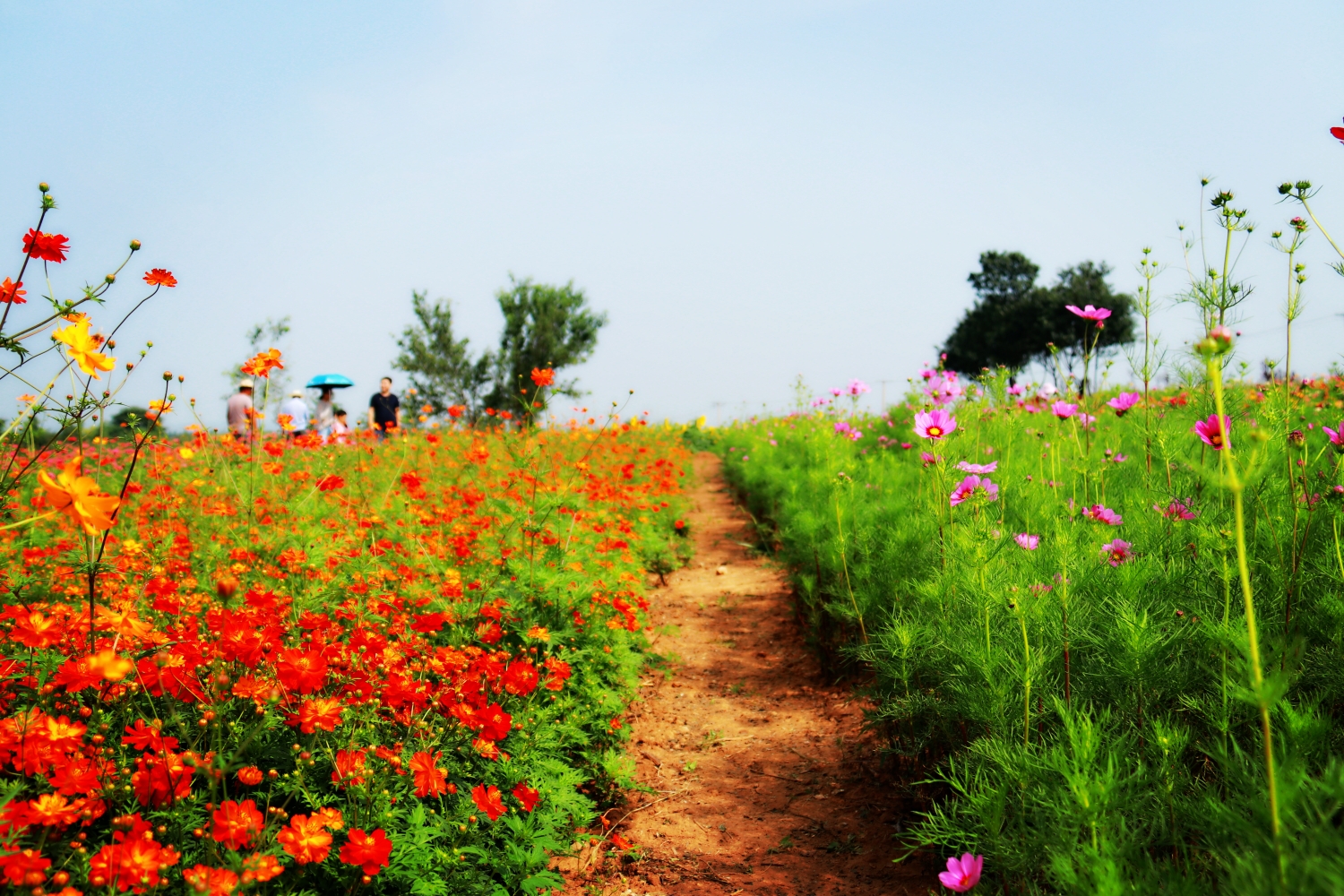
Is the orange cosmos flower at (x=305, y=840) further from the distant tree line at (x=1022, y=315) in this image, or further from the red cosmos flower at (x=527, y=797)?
the distant tree line at (x=1022, y=315)

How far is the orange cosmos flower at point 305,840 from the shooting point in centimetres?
125

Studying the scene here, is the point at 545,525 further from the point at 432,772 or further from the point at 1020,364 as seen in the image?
the point at 1020,364

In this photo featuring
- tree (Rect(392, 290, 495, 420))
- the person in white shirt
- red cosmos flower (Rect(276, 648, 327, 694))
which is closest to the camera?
red cosmos flower (Rect(276, 648, 327, 694))

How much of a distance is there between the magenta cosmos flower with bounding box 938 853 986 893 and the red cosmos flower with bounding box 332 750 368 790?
117cm

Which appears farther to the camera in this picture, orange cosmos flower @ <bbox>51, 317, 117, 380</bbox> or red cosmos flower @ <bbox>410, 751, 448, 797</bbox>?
red cosmos flower @ <bbox>410, 751, 448, 797</bbox>

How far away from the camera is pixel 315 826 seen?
4.32 feet

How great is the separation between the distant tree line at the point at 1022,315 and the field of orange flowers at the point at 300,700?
2355cm

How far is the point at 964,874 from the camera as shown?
1.37 m

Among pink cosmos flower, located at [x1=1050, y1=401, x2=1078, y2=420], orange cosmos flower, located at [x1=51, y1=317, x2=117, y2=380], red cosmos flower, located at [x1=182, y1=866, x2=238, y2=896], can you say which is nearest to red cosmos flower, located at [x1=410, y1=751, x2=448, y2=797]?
red cosmos flower, located at [x1=182, y1=866, x2=238, y2=896]

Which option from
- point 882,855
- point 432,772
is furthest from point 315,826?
point 882,855

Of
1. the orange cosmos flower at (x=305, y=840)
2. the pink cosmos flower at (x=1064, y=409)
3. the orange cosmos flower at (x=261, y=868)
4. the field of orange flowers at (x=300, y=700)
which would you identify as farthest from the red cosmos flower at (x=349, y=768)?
the pink cosmos flower at (x=1064, y=409)

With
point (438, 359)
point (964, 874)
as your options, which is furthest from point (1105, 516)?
point (438, 359)

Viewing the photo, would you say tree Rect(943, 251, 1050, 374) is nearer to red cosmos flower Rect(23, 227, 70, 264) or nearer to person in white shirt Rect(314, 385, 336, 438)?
person in white shirt Rect(314, 385, 336, 438)

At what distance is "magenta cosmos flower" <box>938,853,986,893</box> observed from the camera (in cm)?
132
